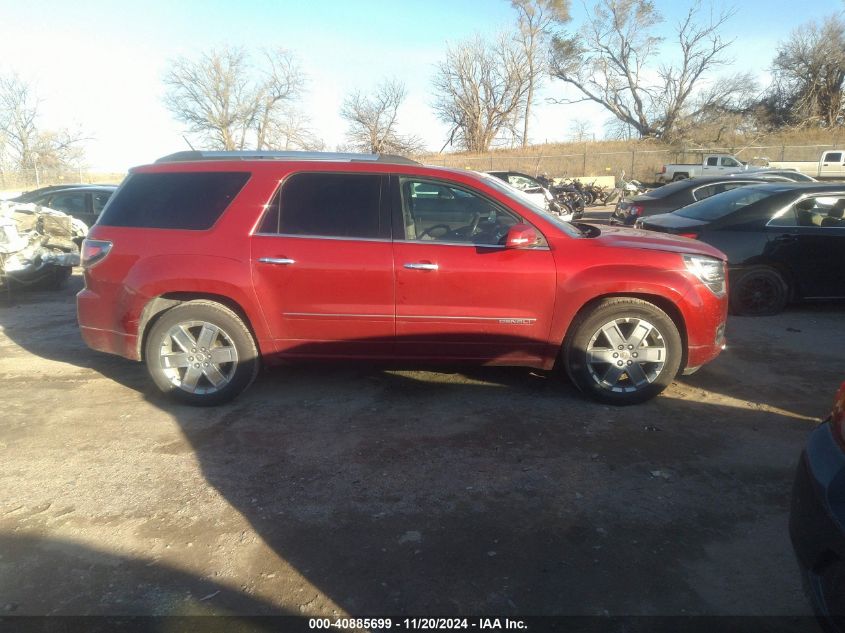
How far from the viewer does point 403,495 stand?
331 centimetres

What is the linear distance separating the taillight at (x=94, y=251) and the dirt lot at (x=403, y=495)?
1.10 m

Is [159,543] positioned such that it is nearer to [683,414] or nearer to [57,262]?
[683,414]

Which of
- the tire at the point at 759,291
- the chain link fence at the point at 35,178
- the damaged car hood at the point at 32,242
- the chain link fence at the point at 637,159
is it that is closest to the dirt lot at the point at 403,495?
the tire at the point at 759,291

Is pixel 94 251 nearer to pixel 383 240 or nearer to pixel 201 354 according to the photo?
pixel 201 354

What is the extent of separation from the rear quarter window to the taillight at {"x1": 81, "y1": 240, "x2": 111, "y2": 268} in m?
0.17

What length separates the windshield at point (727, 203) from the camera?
24.3ft

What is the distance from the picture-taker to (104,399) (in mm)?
4766

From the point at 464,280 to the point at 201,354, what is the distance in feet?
6.64

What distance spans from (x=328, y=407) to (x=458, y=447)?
1.17 m

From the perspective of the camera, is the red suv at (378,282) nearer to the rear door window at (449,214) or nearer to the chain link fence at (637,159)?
the rear door window at (449,214)

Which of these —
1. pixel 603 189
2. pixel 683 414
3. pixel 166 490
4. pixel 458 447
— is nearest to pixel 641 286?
pixel 683 414

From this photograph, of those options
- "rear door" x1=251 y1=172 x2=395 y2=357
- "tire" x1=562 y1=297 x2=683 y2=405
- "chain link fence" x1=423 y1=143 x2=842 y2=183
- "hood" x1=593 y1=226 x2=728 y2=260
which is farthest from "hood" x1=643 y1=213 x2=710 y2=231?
"chain link fence" x1=423 y1=143 x2=842 y2=183

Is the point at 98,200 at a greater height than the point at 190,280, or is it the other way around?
the point at 98,200

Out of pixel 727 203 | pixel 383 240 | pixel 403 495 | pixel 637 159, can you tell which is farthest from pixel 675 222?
pixel 637 159
